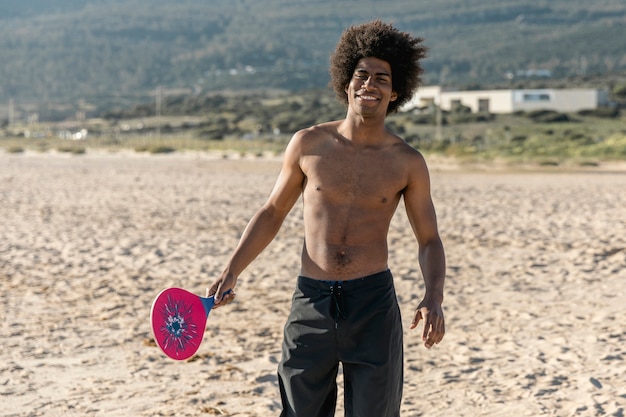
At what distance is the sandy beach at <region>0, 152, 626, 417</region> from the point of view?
5.85m

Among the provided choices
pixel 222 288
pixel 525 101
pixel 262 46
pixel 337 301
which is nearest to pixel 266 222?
pixel 222 288

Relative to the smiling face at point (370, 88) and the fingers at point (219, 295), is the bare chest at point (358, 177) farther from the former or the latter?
the fingers at point (219, 295)

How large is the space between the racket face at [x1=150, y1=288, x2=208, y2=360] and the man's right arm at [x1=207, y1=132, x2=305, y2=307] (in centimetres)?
7

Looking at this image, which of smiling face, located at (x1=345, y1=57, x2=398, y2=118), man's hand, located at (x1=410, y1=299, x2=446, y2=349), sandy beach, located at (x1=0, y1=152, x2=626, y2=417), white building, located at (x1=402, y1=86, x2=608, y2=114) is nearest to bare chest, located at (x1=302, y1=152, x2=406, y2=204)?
smiling face, located at (x1=345, y1=57, x2=398, y2=118)

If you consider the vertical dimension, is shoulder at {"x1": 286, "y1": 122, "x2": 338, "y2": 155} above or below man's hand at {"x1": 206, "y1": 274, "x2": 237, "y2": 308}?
above

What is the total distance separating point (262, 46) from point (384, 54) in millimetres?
143945

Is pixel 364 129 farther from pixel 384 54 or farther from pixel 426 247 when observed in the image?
pixel 426 247

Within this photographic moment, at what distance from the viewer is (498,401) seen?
5.77 meters

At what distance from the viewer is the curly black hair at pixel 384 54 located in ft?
12.4

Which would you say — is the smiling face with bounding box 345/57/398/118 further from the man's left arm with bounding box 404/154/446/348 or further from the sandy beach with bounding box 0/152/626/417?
the sandy beach with bounding box 0/152/626/417

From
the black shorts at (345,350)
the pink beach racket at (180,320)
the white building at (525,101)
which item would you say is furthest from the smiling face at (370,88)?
the white building at (525,101)

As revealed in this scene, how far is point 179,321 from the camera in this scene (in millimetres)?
3777

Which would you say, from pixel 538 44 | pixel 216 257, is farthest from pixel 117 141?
pixel 538 44

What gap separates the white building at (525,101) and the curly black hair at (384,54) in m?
52.8
